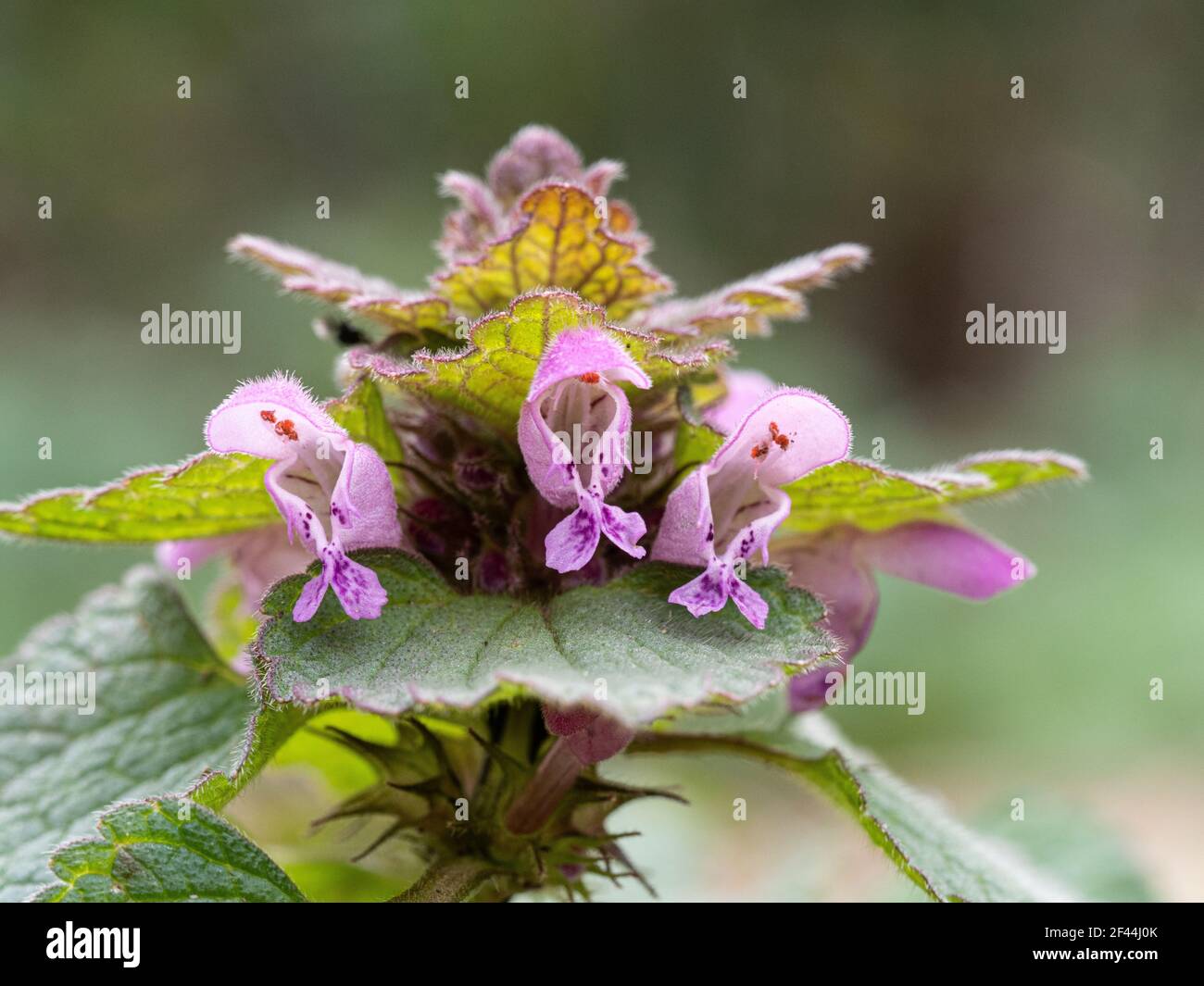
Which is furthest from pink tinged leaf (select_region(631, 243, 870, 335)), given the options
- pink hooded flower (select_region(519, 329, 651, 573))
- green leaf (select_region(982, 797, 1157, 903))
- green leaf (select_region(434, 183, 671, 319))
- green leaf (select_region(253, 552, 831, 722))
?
green leaf (select_region(982, 797, 1157, 903))

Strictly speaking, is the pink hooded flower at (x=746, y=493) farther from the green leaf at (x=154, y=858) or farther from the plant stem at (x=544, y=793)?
the green leaf at (x=154, y=858)

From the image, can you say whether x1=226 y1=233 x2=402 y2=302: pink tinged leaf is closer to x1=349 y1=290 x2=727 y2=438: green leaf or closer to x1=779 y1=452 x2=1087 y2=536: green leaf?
x1=349 y1=290 x2=727 y2=438: green leaf

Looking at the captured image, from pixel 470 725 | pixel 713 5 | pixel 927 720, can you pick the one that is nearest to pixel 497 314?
pixel 470 725

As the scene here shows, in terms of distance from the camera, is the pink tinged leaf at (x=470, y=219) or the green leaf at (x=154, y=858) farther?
the pink tinged leaf at (x=470, y=219)

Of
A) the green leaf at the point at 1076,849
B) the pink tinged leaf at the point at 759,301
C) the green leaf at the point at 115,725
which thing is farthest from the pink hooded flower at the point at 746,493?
the green leaf at the point at 1076,849

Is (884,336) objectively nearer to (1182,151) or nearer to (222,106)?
(1182,151)
